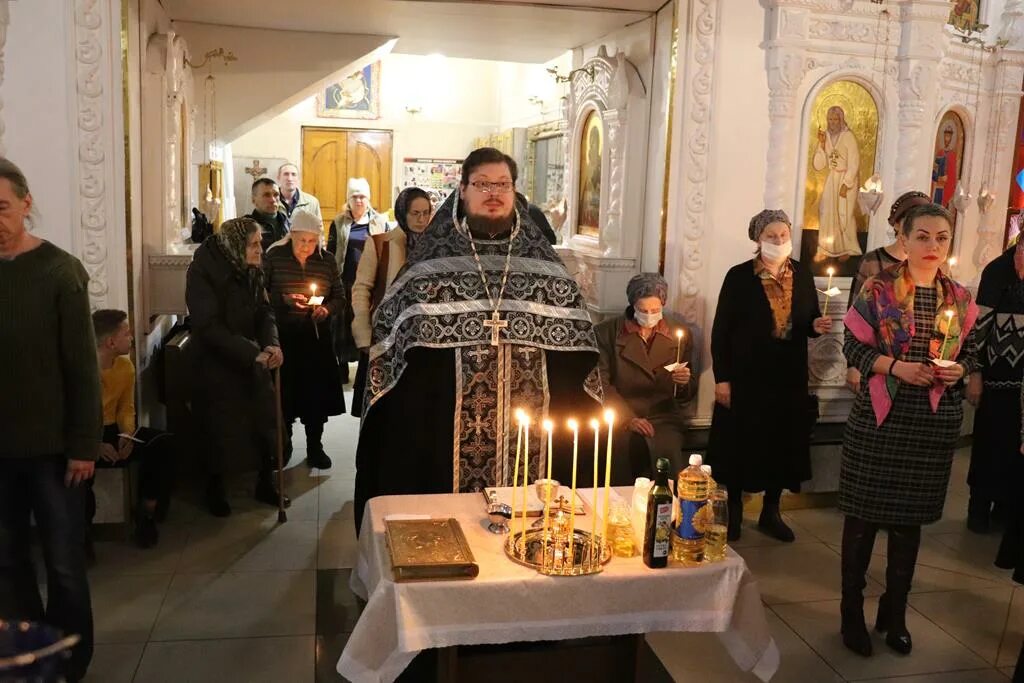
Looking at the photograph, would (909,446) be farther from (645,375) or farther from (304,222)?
(304,222)

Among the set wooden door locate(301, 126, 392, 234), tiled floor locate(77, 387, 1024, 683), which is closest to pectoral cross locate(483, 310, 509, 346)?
tiled floor locate(77, 387, 1024, 683)

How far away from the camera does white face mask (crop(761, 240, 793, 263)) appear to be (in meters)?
4.57

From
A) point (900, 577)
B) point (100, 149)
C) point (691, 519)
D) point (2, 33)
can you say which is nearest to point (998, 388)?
point (900, 577)

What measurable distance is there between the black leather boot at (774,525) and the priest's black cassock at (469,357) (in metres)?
2.18

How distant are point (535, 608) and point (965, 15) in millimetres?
6250

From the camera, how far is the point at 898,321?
3.36m

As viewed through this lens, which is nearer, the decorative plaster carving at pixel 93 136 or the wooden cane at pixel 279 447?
the decorative plaster carving at pixel 93 136

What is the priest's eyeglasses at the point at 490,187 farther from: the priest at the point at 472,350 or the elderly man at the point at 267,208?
the elderly man at the point at 267,208

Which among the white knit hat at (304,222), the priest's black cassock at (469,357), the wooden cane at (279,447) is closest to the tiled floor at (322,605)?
the wooden cane at (279,447)

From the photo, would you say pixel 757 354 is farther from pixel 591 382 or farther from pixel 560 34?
pixel 560 34

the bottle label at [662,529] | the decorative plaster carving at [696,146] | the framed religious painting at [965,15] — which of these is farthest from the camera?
the framed religious painting at [965,15]

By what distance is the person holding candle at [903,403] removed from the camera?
330cm

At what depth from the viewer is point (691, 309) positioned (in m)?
5.43

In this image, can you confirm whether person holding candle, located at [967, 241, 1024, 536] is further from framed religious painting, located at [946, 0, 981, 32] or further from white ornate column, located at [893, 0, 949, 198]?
framed religious painting, located at [946, 0, 981, 32]
